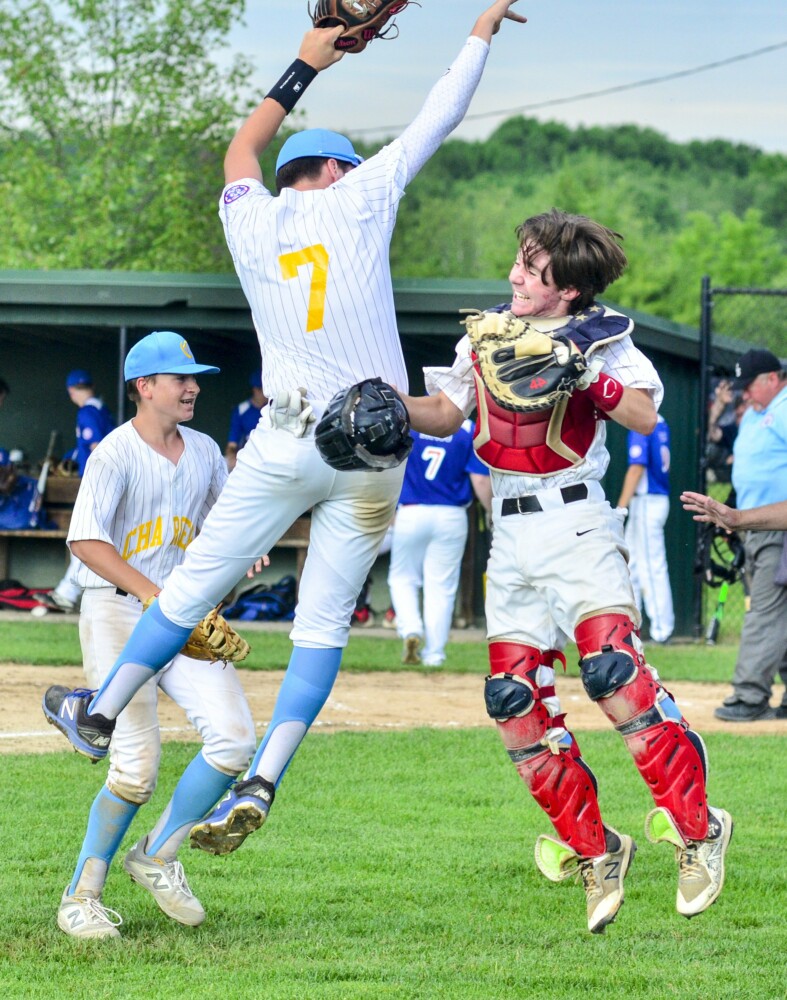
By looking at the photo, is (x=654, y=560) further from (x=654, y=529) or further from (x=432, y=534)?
(x=432, y=534)

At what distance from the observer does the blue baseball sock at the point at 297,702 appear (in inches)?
172

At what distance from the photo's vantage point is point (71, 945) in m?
4.61

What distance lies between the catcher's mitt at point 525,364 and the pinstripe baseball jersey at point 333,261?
30cm

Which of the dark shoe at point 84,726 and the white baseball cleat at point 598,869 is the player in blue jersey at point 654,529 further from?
the dark shoe at point 84,726

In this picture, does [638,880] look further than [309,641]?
Yes

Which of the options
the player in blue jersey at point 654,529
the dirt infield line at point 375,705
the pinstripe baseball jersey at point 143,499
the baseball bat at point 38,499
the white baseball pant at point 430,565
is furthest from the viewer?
the baseball bat at point 38,499

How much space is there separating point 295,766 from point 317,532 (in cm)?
364

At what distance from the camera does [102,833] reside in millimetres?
4855

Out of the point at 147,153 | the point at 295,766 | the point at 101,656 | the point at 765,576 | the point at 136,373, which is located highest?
the point at 147,153

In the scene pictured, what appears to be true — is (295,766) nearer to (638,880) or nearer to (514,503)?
(638,880)

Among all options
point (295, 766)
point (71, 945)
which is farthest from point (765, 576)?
point (71, 945)

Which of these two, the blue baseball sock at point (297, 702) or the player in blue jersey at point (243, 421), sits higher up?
the blue baseball sock at point (297, 702)

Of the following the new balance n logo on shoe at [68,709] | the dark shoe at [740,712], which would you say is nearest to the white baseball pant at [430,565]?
the dark shoe at [740,712]

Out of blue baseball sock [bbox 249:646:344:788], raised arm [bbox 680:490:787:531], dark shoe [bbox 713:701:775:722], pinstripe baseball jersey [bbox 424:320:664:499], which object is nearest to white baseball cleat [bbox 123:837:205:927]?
blue baseball sock [bbox 249:646:344:788]
